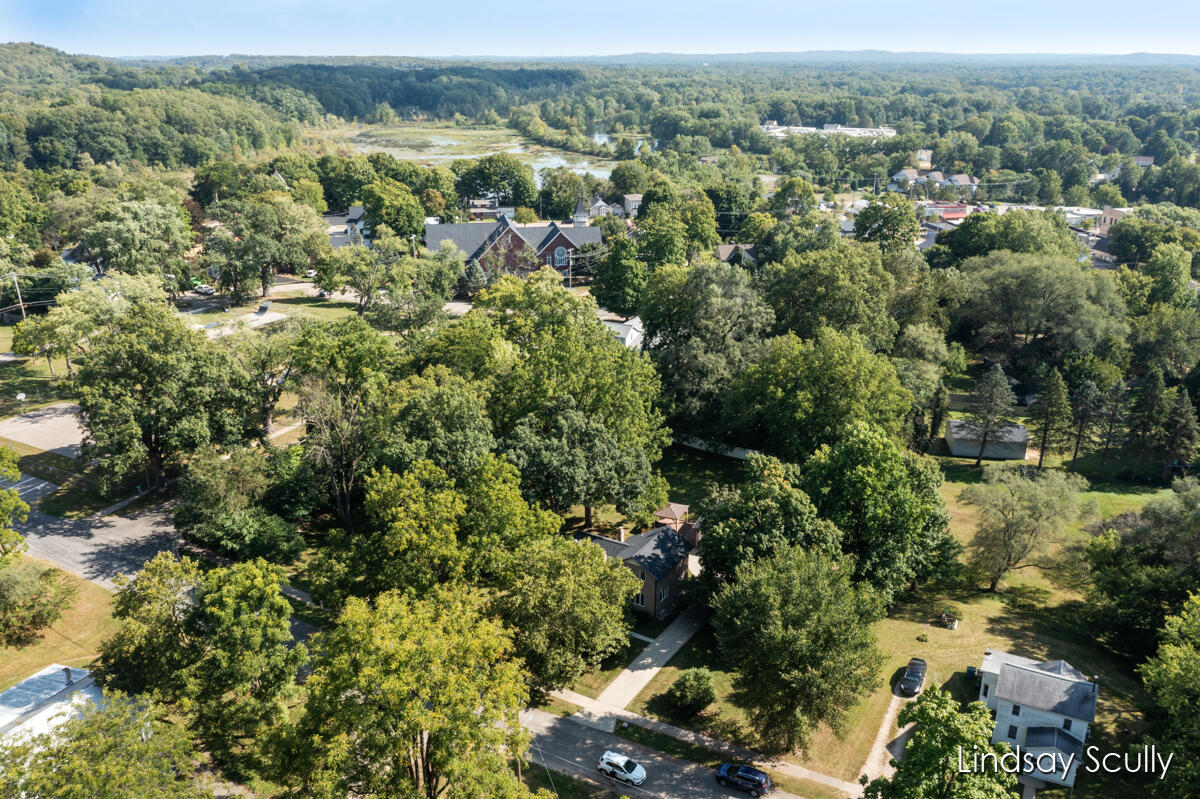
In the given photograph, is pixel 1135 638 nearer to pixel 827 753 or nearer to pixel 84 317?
pixel 827 753

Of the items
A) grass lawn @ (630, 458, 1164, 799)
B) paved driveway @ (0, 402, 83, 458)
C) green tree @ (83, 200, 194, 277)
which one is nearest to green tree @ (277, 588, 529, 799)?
grass lawn @ (630, 458, 1164, 799)

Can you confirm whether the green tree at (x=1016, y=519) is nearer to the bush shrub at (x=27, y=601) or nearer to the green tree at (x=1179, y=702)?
the green tree at (x=1179, y=702)

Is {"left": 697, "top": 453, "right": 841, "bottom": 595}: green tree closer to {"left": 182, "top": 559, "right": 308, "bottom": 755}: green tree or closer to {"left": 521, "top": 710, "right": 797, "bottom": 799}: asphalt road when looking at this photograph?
{"left": 521, "top": 710, "right": 797, "bottom": 799}: asphalt road

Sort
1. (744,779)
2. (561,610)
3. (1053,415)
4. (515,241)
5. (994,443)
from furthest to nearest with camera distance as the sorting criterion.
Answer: (515,241)
(994,443)
(1053,415)
(561,610)
(744,779)

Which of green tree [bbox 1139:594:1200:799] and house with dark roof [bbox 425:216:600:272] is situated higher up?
house with dark roof [bbox 425:216:600:272]

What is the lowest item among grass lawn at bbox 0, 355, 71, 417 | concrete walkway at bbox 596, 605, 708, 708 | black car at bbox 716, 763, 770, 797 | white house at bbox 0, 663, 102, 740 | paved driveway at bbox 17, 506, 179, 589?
concrete walkway at bbox 596, 605, 708, 708

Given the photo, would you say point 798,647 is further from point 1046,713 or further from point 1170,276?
point 1170,276

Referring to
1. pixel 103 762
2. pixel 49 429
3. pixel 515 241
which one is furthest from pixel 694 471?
pixel 515 241
